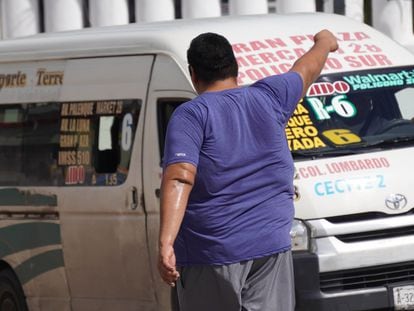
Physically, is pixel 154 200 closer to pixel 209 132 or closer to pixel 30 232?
pixel 30 232

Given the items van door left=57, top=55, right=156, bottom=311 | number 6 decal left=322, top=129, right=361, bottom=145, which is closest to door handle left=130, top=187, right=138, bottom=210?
van door left=57, top=55, right=156, bottom=311

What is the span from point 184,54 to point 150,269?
4.40 feet

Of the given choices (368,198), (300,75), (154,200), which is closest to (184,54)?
(154,200)

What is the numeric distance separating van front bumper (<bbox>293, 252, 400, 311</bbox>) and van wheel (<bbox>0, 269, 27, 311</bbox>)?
2.57 metres

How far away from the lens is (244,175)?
6.00 metres

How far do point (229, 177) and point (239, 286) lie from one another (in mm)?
487

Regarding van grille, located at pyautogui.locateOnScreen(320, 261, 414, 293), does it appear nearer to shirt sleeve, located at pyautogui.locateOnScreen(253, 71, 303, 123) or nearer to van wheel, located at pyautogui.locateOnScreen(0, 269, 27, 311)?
shirt sleeve, located at pyautogui.locateOnScreen(253, 71, 303, 123)

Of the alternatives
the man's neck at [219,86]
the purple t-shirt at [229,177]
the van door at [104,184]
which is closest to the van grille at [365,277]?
the van door at [104,184]

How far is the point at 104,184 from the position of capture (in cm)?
881

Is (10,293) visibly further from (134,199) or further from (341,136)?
(341,136)

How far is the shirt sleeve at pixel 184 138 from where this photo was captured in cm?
585

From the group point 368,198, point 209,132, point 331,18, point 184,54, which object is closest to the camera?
point 209,132

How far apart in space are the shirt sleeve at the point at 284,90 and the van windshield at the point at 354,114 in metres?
1.82

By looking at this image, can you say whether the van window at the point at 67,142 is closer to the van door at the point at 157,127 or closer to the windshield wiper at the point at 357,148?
the van door at the point at 157,127
